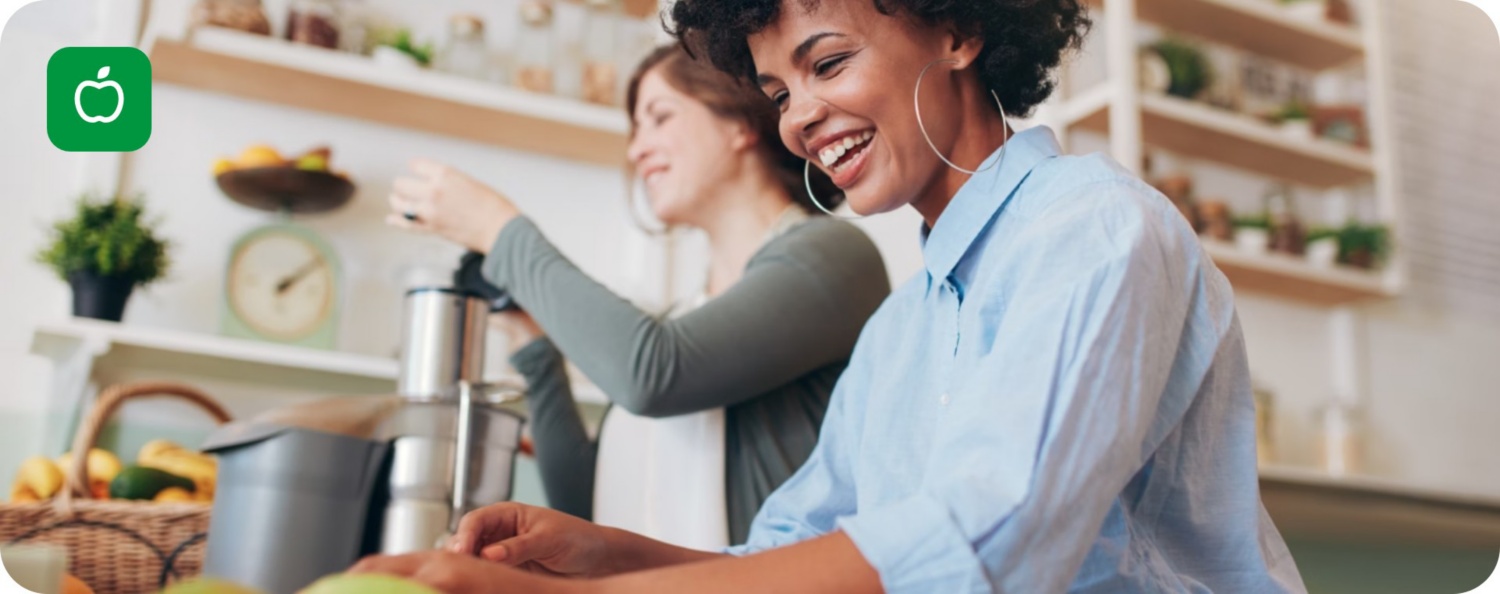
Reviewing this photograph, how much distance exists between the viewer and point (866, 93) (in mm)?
753

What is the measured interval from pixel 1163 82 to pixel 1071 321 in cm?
215

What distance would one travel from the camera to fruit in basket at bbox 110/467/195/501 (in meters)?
1.22

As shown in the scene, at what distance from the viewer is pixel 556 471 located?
1.37 meters

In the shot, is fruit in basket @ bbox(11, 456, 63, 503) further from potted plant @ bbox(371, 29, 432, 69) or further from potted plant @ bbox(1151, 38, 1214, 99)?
potted plant @ bbox(1151, 38, 1214, 99)

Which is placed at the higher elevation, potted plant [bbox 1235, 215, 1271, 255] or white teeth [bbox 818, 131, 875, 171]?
potted plant [bbox 1235, 215, 1271, 255]

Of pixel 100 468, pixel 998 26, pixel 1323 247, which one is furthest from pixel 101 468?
pixel 1323 247

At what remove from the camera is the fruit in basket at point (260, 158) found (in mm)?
1797

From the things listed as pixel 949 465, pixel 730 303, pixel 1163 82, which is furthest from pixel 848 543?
pixel 1163 82

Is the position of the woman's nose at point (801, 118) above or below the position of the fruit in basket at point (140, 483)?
above

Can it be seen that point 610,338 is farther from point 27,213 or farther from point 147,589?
point 27,213

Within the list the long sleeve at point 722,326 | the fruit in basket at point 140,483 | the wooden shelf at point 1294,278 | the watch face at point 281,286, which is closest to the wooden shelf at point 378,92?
the watch face at point 281,286

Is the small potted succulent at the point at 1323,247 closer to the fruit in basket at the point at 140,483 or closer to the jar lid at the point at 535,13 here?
the jar lid at the point at 535,13

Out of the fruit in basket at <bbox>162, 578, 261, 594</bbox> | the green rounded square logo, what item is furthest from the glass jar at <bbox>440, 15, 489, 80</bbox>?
the fruit in basket at <bbox>162, 578, 261, 594</bbox>

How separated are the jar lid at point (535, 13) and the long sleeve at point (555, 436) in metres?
0.78
